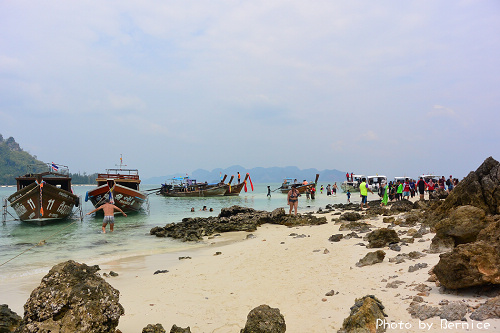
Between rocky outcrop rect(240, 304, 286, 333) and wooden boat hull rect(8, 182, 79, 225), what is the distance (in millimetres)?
21568

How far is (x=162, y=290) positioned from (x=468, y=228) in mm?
5543

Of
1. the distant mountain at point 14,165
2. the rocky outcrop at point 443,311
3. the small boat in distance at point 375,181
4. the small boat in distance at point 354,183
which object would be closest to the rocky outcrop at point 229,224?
the rocky outcrop at point 443,311

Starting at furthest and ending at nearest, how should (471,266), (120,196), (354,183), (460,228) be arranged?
(354,183)
(120,196)
(460,228)
(471,266)

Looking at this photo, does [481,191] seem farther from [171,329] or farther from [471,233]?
[171,329]

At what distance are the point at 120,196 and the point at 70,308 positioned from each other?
23.9 metres

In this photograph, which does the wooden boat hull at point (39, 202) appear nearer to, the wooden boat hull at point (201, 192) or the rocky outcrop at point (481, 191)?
the rocky outcrop at point (481, 191)

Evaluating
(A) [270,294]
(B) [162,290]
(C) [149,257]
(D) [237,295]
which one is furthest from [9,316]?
(C) [149,257]

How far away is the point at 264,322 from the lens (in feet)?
11.2

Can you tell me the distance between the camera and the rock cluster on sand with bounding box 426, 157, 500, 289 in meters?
3.74

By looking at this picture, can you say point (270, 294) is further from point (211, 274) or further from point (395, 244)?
point (395, 244)

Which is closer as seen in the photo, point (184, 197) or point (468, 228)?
point (468, 228)

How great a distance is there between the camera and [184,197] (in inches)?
2105

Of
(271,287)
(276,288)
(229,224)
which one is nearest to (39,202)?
(229,224)

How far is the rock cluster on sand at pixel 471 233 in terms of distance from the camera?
3.74m
